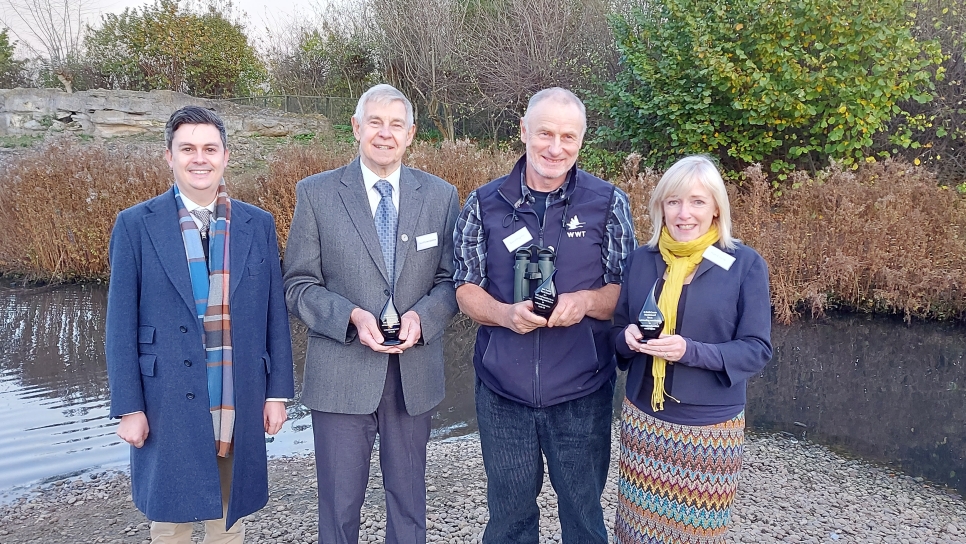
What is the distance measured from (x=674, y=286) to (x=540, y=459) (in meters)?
0.94

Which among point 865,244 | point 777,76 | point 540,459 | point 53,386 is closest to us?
point 540,459

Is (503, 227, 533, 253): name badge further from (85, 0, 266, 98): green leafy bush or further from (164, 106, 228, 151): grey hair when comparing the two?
(85, 0, 266, 98): green leafy bush

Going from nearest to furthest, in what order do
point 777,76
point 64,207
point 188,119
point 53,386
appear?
point 188,119, point 53,386, point 64,207, point 777,76

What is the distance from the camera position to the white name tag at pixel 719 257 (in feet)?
7.74

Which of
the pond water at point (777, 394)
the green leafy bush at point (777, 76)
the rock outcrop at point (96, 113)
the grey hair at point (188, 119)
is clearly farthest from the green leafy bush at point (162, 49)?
the grey hair at point (188, 119)

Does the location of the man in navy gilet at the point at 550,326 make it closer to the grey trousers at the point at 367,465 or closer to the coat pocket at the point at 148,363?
the grey trousers at the point at 367,465

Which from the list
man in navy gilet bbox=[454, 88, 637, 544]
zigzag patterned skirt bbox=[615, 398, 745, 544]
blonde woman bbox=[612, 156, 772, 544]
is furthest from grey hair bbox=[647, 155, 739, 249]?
zigzag patterned skirt bbox=[615, 398, 745, 544]

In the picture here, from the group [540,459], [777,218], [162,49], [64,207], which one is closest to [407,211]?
[540,459]

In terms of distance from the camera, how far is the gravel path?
3537 millimetres

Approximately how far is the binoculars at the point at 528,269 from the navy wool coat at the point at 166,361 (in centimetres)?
107

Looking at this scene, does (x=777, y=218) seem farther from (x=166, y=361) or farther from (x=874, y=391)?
(x=166, y=361)

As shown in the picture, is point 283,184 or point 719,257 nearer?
point 719,257

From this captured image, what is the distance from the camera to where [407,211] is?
8.82ft

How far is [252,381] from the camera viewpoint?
257 centimetres
